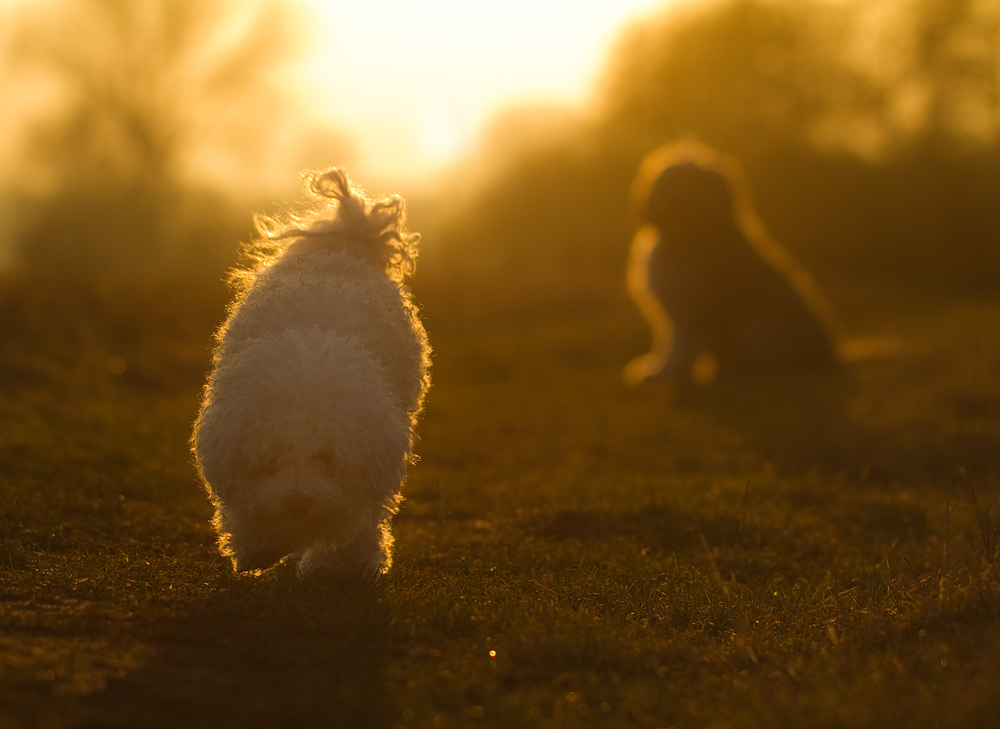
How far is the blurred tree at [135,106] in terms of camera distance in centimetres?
2278

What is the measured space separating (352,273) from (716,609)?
212 centimetres

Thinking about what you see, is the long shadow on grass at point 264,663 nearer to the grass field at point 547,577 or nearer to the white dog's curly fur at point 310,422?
the grass field at point 547,577

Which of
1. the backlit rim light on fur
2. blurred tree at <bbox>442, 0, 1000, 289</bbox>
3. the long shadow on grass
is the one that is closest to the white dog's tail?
the backlit rim light on fur

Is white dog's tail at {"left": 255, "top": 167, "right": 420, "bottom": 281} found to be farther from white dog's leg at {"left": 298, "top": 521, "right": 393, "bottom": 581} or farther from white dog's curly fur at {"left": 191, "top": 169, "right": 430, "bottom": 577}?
white dog's leg at {"left": 298, "top": 521, "right": 393, "bottom": 581}

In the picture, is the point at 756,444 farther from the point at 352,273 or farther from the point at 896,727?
the point at 896,727

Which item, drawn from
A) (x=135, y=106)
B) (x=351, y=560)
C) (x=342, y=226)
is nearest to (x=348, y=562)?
Answer: (x=351, y=560)

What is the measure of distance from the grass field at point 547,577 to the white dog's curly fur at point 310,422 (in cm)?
23

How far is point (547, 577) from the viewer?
3.88 meters

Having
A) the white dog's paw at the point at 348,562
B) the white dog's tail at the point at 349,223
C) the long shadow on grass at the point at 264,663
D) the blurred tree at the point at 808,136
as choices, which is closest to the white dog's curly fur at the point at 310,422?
the white dog's paw at the point at 348,562

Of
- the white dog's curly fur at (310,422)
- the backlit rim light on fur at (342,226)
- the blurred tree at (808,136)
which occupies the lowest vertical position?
the white dog's curly fur at (310,422)

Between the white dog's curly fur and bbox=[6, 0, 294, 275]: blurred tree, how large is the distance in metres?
19.1

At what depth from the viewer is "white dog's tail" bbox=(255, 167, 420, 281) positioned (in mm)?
4422

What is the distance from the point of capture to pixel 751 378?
418 inches

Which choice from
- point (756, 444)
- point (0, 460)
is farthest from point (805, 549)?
point (0, 460)
